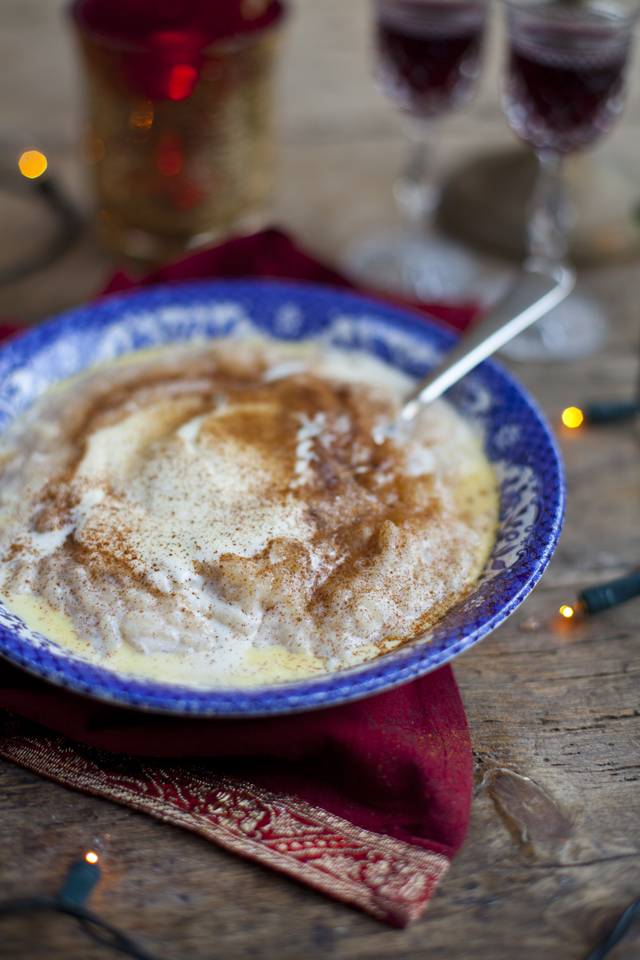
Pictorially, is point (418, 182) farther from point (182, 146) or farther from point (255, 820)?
point (255, 820)

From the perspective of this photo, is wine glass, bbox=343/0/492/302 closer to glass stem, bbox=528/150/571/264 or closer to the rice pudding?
glass stem, bbox=528/150/571/264

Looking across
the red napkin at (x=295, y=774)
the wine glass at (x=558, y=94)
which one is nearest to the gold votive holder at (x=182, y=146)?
the wine glass at (x=558, y=94)

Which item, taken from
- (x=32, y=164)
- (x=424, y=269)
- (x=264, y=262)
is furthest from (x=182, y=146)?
(x=32, y=164)

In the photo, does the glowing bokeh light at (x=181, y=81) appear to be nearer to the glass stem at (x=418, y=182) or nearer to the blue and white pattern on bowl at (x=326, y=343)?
the blue and white pattern on bowl at (x=326, y=343)

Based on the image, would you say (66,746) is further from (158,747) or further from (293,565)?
(293,565)

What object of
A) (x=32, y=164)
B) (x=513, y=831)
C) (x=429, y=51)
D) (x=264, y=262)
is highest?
(x=429, y=51)

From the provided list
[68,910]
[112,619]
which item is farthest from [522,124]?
[68,910]
